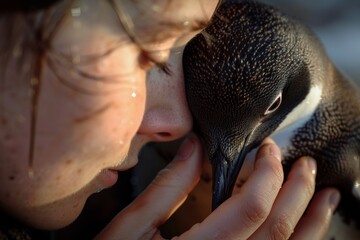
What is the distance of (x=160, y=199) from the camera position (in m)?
1.11

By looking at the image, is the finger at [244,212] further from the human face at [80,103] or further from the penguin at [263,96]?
the human face at [80,103]

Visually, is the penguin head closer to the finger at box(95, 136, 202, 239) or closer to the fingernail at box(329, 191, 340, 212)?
the finger at box(95, 136, 202, 239)

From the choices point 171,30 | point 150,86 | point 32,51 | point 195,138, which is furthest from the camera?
point 195,138

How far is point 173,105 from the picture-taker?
3.44 ft

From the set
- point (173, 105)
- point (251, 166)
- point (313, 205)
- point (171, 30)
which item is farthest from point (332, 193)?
point (171, 30)

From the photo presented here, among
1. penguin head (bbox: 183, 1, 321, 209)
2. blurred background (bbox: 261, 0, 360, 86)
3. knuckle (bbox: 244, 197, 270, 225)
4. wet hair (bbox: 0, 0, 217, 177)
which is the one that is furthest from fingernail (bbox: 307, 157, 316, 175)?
blurred background (bbox: 261, 0, 360, 86)

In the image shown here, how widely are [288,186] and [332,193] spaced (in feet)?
0.47

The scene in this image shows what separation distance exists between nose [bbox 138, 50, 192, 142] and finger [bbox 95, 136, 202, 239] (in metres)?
0.07

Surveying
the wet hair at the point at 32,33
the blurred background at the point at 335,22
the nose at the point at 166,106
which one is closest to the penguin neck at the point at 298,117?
the nose at the point at 166,106

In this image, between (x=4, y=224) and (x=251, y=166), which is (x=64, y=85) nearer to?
(x=4, y=224)

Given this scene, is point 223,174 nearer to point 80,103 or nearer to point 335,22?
point 80,103

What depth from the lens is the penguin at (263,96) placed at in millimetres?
1058

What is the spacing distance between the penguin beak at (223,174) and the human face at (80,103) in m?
0.19

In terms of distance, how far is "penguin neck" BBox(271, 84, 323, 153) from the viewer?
4.08 feet
